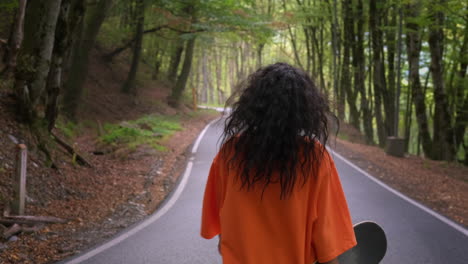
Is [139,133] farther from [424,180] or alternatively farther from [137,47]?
[424,180]

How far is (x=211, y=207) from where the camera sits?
254cm

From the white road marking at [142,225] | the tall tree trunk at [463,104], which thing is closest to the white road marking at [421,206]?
the white road marking at [142,225]

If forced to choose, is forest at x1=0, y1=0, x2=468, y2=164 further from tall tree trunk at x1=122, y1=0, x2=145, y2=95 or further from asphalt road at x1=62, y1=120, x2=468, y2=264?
asphalt road at x1=62, y1=120, x2=468, y2=264

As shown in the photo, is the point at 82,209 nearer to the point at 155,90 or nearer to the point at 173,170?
the point at 173,170

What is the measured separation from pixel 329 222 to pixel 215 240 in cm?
454

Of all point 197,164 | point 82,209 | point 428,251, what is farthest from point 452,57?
point 82,209

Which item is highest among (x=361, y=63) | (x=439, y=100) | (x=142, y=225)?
(x=361, y=63)

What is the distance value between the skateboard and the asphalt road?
328cm

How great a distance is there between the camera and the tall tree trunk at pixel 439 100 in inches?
712

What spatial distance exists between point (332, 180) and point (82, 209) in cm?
682

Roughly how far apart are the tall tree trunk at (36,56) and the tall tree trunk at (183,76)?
60.3ft

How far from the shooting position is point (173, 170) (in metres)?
12.4

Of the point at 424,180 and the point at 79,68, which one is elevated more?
the point at 79,68

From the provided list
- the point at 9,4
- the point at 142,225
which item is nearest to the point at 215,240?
the point at 142,225
